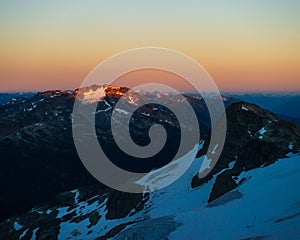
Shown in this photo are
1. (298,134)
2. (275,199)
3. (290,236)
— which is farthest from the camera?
(298,134)

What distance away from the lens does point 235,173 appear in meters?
70.4

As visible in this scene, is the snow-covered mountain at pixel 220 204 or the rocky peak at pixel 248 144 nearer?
the snow-covered mountain at pixel 220 204

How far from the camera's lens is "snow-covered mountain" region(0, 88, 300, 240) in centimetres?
4722

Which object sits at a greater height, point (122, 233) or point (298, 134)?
point (298, 134)

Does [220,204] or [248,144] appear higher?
[248,144]

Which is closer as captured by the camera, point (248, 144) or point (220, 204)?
point (220, 204)

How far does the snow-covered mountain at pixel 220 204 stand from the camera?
1859 inches

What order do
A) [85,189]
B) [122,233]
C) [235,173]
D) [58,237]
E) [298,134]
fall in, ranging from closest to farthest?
[122,233] < [235,173] < [298,134] < [58,237] < [85,189]

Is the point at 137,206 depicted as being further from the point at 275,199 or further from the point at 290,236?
the point at 290,236

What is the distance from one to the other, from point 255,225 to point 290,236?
9.49 m

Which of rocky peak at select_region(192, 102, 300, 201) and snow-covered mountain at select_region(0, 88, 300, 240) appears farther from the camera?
rocky peak at select_region(192, 102, 300, 201)

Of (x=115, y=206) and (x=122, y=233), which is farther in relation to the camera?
(x=115, y=206)

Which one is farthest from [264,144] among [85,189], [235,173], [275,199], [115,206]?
[85,189]

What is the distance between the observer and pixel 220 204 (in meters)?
56.4
